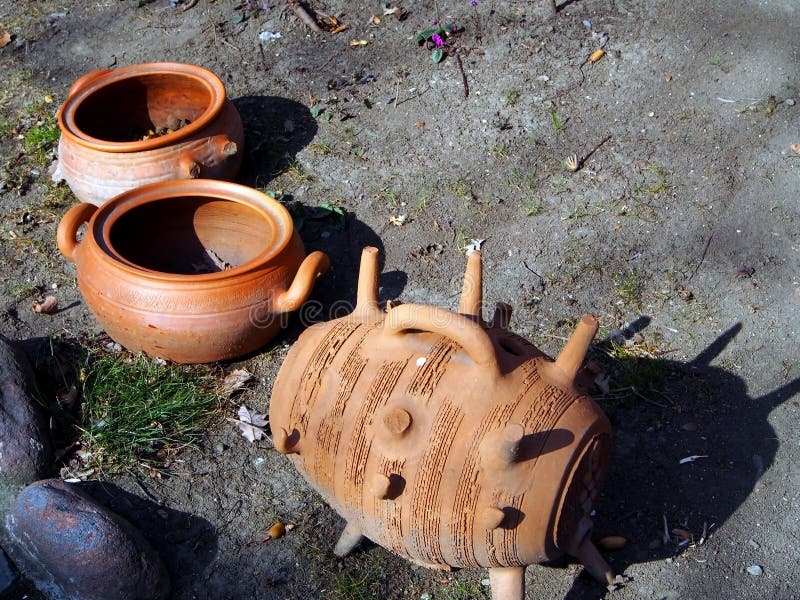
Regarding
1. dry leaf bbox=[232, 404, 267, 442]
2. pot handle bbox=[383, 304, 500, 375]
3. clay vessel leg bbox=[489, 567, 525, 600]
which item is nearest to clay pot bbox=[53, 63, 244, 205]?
dry leaf bbox=[232, 404, 267, 442]

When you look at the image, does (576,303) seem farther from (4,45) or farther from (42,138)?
(4,45)

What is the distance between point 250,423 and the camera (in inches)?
142

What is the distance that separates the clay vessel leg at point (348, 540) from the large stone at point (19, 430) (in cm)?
131

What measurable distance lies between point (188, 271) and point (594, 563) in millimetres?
2557

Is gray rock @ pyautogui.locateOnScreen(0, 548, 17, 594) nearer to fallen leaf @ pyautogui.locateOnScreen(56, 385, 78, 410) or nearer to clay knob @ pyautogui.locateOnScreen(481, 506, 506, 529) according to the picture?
fallen leaf @ pyautogui.locateOnScreen(56, 385, 78, 410)

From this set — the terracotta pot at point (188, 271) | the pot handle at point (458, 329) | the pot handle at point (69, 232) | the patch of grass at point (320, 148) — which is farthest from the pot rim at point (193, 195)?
the pot handle at point (458, 329)

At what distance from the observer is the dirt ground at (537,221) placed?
319cm

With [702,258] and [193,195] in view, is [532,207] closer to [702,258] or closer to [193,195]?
[702,258]

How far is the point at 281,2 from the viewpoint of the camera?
6309 millimetres

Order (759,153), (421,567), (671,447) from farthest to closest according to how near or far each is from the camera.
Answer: (759,153), (671,447), (421,567)

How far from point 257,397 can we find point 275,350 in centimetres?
30

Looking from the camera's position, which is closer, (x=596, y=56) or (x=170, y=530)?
(x=170, y=530)

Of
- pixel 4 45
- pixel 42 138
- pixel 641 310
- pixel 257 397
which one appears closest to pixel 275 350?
pixel 257 397

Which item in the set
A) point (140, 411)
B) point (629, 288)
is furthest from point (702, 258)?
point (140, 411)
